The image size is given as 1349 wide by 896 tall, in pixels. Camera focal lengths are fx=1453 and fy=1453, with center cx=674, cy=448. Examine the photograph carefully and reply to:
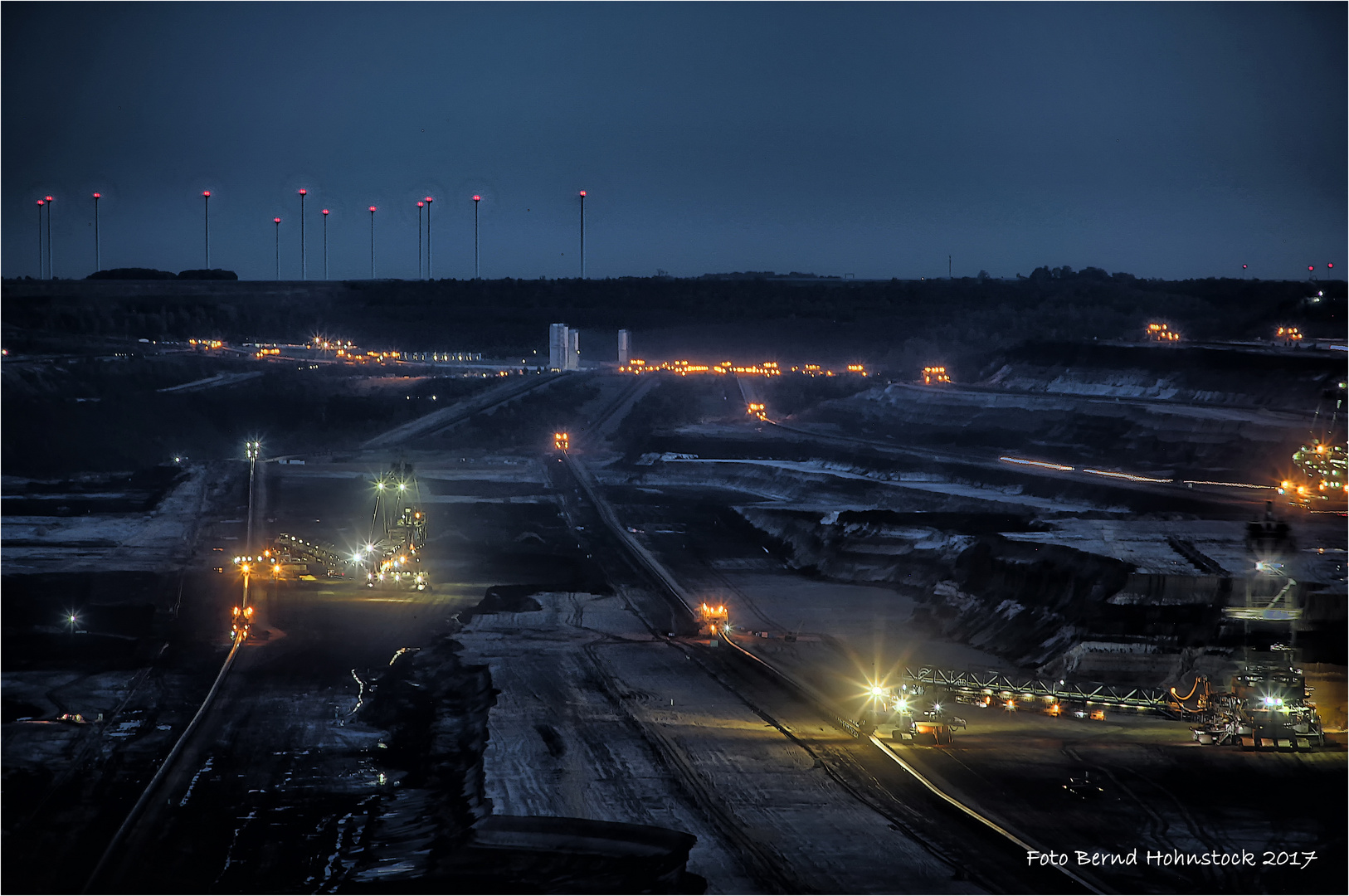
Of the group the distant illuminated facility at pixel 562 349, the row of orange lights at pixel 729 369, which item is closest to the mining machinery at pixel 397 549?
the row of orange lights at pixel 729 369

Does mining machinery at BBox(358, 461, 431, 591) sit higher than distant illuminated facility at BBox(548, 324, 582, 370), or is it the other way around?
distant illuminated facility at BBox(548, 324, 582, 370)

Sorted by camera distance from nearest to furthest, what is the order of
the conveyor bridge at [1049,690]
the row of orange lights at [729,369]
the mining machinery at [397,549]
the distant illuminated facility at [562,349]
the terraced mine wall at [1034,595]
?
1. the conveyor bridge at [1049,690]
2. the terraced mine wall at [1034,595]
3. the mining machinery at [397,549]
4. the row of orange lights at [729,369]
5. the distant illuminated facility at [562,349]

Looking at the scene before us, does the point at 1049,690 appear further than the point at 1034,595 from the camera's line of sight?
No

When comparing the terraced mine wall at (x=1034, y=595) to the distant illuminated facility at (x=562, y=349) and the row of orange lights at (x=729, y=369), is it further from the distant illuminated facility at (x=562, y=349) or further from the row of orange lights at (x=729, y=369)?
the distant illuminated facility at (x=562, y=349)

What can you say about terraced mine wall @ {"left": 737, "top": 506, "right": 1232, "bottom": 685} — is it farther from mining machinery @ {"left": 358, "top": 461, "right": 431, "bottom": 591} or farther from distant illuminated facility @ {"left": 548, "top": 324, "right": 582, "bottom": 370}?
distant illuminated facility @ {"left": 548, "top": 324, "right": 582, "bottom": 370}

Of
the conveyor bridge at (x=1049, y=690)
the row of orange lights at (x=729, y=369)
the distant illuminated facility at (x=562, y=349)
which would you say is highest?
the distant illuminated facility at (x=562, y=349)

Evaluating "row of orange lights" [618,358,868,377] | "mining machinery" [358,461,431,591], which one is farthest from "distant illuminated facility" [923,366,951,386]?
"mining machinery" [358,461,431,591]

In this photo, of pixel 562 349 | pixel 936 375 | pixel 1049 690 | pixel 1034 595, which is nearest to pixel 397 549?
pixel 1034 595

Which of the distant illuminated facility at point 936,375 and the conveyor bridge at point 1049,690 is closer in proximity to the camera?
the conveyor bridge at point 1049,690

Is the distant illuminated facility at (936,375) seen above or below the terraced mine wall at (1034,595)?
above

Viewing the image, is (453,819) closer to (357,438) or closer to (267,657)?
(267,657)

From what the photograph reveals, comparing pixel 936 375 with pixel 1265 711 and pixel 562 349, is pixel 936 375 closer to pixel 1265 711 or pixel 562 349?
pixel 562 349

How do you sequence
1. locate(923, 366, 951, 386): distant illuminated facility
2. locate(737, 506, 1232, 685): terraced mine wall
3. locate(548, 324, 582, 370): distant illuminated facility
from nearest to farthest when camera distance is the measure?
locate(737, 506, 1232, 685): terraced mine wall → locate(923, 366, 951, 386): distant illuminated facility → locate(548, 324, 582, 370): distant illuminated facility
